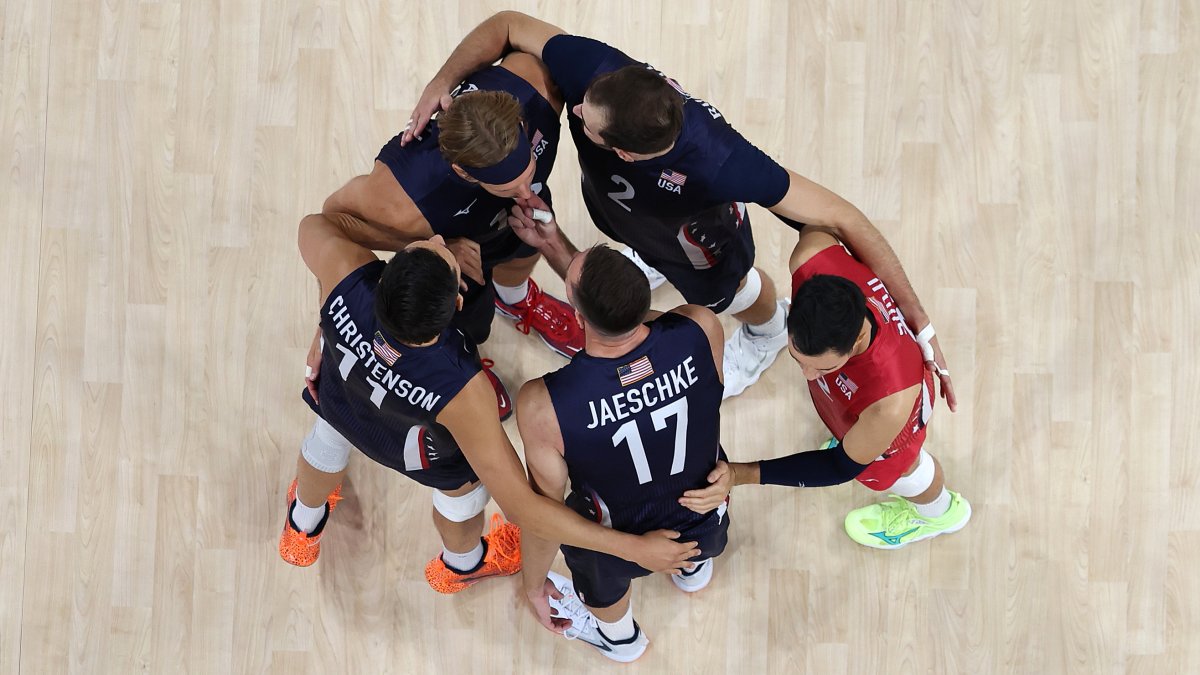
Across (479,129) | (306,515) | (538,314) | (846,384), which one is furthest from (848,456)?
(306,515)

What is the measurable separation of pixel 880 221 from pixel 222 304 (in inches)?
97.6

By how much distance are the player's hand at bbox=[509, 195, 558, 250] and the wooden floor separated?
0.94 metres

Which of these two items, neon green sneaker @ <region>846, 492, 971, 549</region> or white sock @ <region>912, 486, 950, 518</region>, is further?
neon green sneaker @ <region>846, 492, 971, 549</region>

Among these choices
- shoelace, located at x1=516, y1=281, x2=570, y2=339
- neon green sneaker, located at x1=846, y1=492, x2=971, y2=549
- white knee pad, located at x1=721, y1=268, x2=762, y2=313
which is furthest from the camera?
shoelace, located at x1=516, y1=281, x2=570, y2=339

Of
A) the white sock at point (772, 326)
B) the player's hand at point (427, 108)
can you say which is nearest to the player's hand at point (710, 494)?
the white sock at point (772, 326)

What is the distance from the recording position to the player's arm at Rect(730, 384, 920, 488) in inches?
99.3

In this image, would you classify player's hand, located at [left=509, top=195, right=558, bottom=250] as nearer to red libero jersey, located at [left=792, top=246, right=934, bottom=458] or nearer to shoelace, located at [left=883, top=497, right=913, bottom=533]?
red libero jersey, located at [left=792, top=246, right=934, bottom=458]

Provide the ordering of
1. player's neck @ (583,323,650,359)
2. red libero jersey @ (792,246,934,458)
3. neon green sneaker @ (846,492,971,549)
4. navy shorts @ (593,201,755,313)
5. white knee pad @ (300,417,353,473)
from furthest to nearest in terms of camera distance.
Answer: neon green sneaker @ (846,492,971,549) < white knee pad @ (300,417,353,473) < navy shorts @ (593,201,755,313) < red libero jersey @ (792,246,934,458) < player's neck @ (583,323,650,359)

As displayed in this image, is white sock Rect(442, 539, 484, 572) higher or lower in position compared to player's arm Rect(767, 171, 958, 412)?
lower

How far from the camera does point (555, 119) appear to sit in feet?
9.33

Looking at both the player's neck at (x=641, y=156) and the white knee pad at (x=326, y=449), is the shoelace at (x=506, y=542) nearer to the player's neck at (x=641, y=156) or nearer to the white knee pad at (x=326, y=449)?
the white knee pad at (x=326, y=449)

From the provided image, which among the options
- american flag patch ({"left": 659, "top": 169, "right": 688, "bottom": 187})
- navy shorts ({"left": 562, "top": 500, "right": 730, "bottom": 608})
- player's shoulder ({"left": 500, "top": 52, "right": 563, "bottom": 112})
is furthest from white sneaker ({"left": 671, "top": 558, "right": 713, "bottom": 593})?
player's shoulder ({"left": 500, "top": 52, "right": 563, "bottom": 112})

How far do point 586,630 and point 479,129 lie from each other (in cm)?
181

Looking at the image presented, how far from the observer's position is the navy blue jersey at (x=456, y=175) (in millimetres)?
2697
